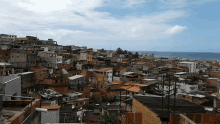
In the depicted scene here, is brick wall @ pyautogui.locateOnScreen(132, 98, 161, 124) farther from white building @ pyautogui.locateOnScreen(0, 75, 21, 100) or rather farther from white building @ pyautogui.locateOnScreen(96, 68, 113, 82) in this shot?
white building @ pyautogui.locateOnScreen(96, 68, 113, 82)

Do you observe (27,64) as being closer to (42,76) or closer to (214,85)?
(42,76)

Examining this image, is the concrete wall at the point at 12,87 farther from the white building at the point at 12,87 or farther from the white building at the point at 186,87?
the white building at the point at 186,87

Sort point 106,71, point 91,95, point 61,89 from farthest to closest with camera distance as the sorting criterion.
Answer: point 106,71, point 91,95, point 61,89

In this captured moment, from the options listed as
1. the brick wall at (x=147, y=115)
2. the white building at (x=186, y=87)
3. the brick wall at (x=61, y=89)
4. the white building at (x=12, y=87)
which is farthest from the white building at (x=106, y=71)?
the white building at (x=12, y=87)

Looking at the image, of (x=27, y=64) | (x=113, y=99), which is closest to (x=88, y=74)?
(x=113, y=99)

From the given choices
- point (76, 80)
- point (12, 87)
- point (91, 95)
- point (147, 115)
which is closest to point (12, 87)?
point (12, 87)

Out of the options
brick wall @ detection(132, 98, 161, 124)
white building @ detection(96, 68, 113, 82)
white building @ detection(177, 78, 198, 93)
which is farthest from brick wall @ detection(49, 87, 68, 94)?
white building @ detection(177, 78, 198, 93)

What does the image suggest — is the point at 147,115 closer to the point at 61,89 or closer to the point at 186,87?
the point at 61,89

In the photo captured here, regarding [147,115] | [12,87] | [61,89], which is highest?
[12,87]

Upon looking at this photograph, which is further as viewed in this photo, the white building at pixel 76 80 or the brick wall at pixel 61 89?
the white building at pixel 76 80

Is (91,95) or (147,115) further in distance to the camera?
(91,95)

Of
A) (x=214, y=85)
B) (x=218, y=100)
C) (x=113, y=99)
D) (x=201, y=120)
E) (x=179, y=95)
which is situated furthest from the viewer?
(x=214, y=85)
